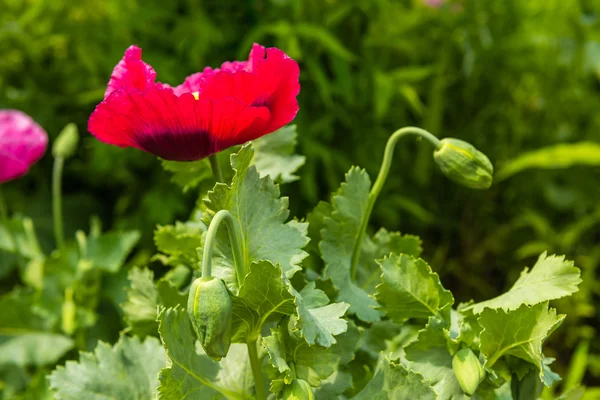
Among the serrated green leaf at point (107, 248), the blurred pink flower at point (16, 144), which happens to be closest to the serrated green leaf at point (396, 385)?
the serrated green leaf at point (107, 248)

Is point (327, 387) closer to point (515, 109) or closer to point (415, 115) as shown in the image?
point (415, 115)

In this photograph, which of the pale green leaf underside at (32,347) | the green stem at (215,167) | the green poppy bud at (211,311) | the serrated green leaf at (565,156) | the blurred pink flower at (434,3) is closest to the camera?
the green poppy bud at (211,311)

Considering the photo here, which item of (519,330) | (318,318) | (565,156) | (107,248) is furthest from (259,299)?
(565,156)

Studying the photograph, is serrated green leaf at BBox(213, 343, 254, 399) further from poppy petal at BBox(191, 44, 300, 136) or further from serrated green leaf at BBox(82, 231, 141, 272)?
serrated green leaf at BBox(82, 231, 141, 272)

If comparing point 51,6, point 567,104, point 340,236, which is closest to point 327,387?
point 340,236

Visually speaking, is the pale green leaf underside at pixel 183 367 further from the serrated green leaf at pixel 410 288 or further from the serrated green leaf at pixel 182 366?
the serrated green leaf at pixel 410 288

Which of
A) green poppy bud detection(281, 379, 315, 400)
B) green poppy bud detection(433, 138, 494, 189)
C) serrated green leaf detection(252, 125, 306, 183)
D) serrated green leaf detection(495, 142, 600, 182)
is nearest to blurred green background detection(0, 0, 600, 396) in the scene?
serrated green leaf detection(495, 142, 600, 182)
